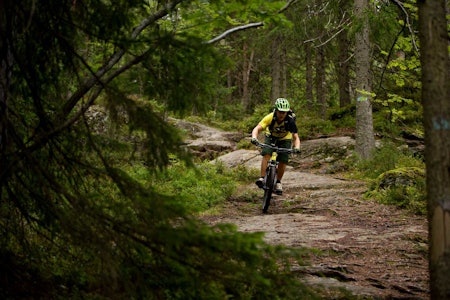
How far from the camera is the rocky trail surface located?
551cm

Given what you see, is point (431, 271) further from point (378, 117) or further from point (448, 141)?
point (378, 117)

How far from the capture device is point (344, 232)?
26.5 feet

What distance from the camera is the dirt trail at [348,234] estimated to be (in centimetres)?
552

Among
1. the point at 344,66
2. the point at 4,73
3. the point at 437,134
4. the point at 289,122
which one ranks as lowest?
the point at 437,134

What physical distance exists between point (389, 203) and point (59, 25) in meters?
8.34

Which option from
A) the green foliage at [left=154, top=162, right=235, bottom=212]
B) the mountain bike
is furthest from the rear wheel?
the green foliage at [left=154, top=162, right=235, bottom=212]

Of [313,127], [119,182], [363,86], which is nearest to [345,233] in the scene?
[119,182]

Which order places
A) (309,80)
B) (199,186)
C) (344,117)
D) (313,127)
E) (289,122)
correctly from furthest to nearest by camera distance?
(309,80) < (344,117) < (313,127) < (199,186) < (289,122)

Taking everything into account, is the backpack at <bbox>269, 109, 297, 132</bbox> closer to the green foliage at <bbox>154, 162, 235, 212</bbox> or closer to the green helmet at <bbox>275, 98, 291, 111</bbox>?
the green helmet at <bbox>275, 98, 291, 111</bbox>

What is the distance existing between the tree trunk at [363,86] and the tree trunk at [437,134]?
41.4 ft

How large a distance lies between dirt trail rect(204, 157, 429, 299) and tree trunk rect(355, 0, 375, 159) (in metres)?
3.76

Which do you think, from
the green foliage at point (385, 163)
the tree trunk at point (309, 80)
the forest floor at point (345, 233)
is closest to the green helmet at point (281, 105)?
the forest floor at point (345, 233)

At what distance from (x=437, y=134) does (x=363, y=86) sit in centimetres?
1305

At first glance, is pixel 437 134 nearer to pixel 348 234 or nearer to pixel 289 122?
pixel 348 234
